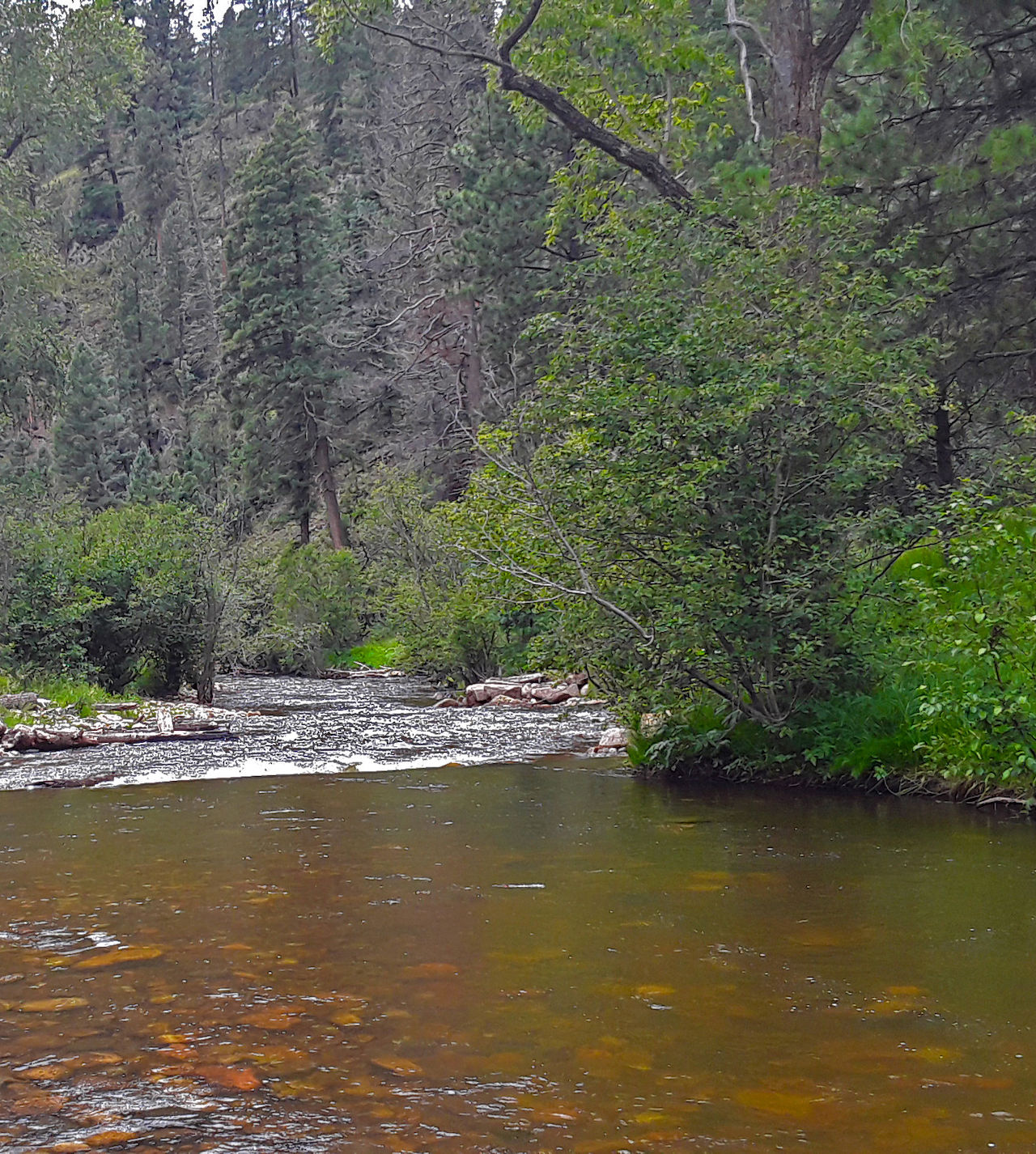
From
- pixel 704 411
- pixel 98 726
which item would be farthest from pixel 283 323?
pixel 704 411

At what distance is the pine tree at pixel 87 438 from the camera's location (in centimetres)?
5019

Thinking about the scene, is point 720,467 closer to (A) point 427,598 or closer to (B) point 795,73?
(B) point 795,73

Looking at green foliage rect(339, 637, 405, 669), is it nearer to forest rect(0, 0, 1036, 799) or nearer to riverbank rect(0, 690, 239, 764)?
forest rect(0, 0, 1036, 799)

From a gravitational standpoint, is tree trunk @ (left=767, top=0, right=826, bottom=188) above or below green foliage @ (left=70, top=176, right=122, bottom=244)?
below

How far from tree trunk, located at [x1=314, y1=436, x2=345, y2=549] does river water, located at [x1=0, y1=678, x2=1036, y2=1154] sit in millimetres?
31898

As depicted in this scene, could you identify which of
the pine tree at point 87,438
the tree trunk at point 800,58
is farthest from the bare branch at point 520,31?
the pine tree at point 87,438

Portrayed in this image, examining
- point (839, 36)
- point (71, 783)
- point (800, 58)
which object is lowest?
point (71, 783)

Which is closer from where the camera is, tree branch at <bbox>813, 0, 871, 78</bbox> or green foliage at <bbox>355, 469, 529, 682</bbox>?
tree branch at <bbox>813, 0, 871, 78</bbox>

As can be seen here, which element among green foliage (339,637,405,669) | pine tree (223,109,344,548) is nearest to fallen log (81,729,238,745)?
green foliage (339,637,405,669)

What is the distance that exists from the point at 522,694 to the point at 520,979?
1499 cm

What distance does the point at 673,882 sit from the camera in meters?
6.06

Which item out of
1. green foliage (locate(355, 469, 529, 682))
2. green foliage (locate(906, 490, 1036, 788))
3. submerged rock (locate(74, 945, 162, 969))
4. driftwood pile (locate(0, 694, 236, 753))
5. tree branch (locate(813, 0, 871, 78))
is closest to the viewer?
submerged rock (locate(74, 945, 162, 969))

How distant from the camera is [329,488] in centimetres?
4100

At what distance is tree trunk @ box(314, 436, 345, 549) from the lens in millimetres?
40219
